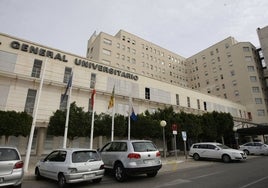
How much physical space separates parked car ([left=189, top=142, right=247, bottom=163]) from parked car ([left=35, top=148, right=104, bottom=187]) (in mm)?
11754

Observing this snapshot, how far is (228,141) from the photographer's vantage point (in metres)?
32.2

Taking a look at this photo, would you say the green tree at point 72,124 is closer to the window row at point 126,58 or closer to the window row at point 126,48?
the window row at point 126,58

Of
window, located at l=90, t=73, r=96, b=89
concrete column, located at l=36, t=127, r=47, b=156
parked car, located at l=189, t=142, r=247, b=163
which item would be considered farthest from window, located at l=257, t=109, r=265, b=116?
concrete column, located at l=36, t=127, r=47, b=156

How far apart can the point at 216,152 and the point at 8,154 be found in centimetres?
1514

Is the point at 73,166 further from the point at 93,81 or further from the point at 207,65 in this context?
the point at 207,65

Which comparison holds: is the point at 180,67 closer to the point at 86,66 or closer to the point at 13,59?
the point at 86,66

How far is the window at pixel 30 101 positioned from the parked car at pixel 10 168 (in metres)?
12.1

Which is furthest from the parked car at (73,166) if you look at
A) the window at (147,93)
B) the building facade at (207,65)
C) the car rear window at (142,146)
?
the building facade at (207,65)

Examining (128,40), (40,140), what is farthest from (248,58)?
(40,140)

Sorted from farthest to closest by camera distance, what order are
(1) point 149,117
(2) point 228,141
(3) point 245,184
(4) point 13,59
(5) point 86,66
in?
(2) point 228,141 < (5) point 86,66 < (1) point 149,117 < (4) point 13,59 < (3) point 245,184

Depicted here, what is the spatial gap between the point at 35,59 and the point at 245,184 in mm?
19713

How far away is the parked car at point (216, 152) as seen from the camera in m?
15.0

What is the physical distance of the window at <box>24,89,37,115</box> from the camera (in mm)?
17547

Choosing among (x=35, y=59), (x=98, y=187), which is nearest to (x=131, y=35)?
(x=35, y=59)
